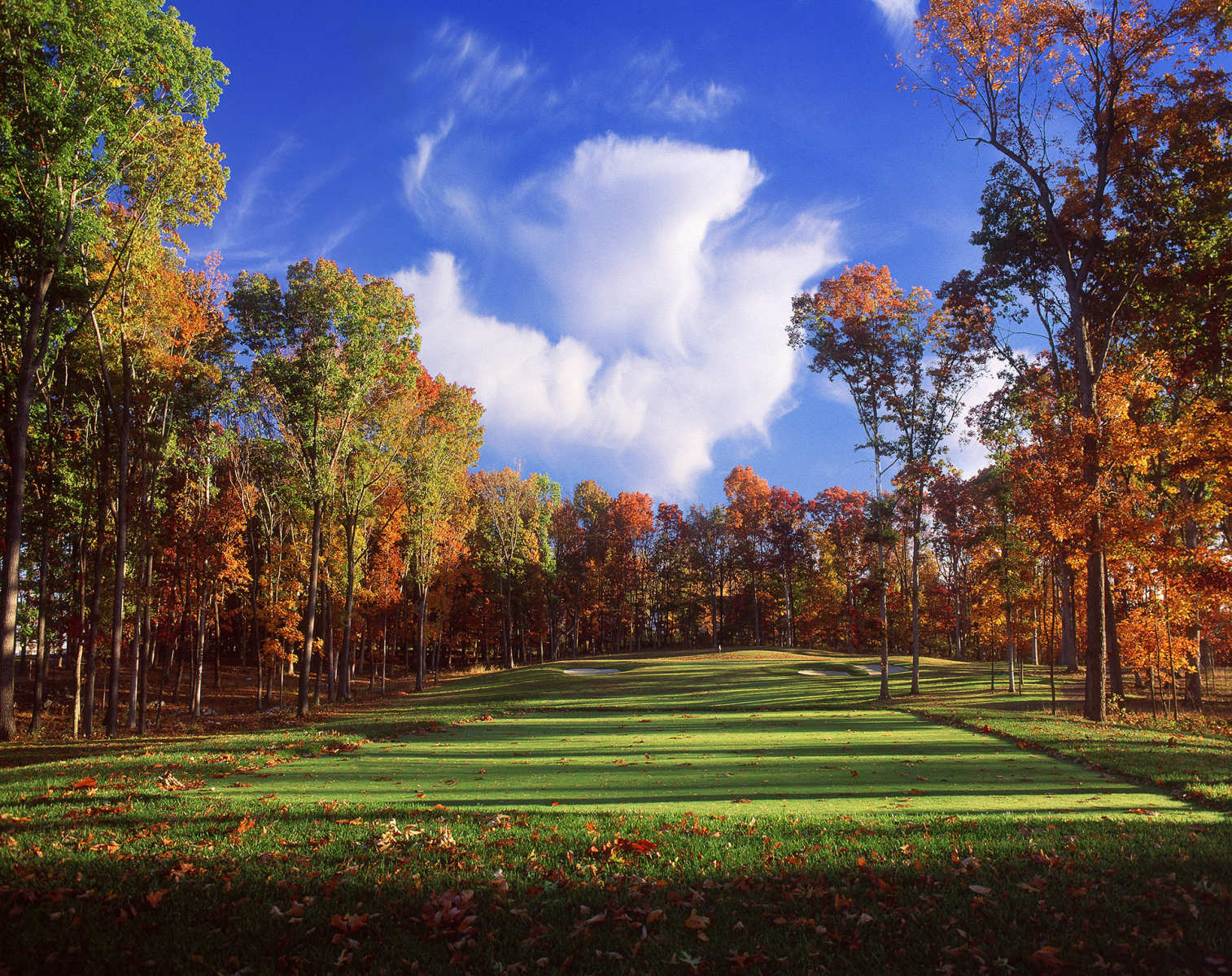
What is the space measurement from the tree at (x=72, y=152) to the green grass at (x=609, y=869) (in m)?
10.3

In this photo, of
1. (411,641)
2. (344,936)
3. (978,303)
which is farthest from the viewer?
(411,641)

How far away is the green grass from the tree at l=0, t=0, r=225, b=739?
10.3 metres

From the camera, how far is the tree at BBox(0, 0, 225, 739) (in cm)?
1480

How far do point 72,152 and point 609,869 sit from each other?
19.7 m

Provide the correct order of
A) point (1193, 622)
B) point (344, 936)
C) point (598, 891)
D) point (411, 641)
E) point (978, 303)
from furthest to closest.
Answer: point (411, 641) → point (978, 303) → point (1193, 622) → point (598, 891) → point (344, 936)

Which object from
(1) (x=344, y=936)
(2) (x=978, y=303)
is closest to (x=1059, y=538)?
(2) (x=978, y=303)

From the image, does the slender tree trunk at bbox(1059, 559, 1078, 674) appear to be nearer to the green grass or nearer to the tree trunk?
the green grass

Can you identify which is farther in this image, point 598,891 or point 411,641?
point 411,641

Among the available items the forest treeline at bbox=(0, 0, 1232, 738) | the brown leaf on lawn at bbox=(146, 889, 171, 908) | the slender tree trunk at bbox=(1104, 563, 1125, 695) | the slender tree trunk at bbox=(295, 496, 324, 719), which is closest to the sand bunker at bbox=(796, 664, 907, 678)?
the forest treeline at bbox=(0, 0, 1232, 738)

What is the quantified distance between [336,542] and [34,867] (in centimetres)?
2543

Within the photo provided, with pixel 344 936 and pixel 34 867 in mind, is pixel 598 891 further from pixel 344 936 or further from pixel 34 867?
pixel 34 867

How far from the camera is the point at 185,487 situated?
2639cm

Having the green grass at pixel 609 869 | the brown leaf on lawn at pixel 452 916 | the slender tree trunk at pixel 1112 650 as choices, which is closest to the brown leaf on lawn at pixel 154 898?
the green grass at pixel 609 869

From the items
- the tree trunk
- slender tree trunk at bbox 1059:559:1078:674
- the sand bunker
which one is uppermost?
the tree trunk
